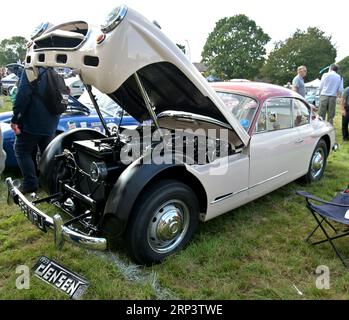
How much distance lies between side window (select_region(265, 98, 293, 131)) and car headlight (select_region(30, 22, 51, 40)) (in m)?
2.56

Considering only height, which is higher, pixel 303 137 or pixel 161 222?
pixel 303 137

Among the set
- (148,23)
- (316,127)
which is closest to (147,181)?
(148,23)

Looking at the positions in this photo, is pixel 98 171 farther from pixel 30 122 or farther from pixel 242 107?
pixel 242 107

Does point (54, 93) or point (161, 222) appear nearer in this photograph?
point (161, 222)

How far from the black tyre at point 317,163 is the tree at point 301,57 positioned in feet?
158

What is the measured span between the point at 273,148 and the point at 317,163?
65.3 inches

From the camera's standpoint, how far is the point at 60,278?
2.70 m

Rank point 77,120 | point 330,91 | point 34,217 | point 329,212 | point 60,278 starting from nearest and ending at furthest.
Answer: point 60,278, point 34,217, point 329,212, point 77,120, point 330,91

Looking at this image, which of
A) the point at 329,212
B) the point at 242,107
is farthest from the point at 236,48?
the point at 329,212

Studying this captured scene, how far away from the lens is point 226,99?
4.12m

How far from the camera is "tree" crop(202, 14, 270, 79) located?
52.7 metres

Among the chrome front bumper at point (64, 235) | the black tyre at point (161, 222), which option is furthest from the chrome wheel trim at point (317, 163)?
the chrome front bumper at point (64, 235)

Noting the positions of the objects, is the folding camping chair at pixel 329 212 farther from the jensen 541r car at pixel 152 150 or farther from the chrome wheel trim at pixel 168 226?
the chrome wheel trim at pixel 168 226
